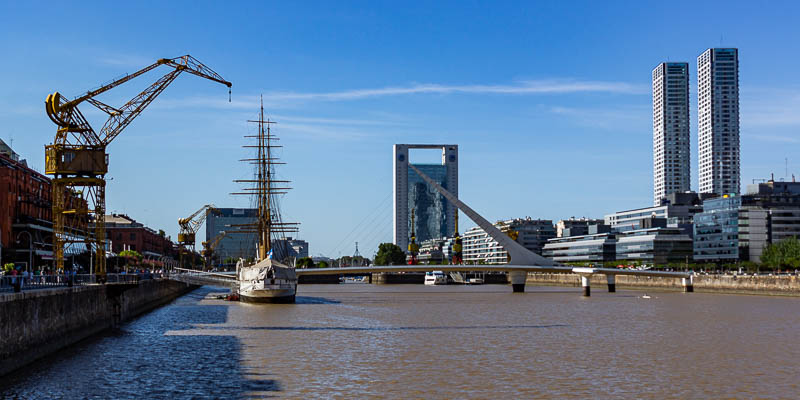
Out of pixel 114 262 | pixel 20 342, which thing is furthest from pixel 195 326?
pixel 114 262

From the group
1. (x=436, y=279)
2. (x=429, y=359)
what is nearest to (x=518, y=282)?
(x=436, y=279)

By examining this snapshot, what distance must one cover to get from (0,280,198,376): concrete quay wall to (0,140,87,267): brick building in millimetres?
26321

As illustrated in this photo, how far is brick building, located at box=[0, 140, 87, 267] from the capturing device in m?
68.4

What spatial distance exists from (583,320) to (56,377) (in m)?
31.9

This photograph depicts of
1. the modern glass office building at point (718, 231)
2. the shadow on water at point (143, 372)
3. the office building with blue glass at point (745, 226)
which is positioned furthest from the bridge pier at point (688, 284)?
the shadow on water at point (143, 372)

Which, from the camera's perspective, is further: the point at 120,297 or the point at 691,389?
the point at 120,297

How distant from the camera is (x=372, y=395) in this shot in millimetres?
22297

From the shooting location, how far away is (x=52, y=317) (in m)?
28.3

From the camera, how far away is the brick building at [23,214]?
68.4 meters

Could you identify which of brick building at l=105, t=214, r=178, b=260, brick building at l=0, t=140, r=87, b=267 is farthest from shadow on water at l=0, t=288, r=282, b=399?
brick building at l=105, t=214, r=178, b=260

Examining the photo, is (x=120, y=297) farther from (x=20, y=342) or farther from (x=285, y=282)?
(x=285, y=282)

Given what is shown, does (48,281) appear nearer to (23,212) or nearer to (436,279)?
(23,212)

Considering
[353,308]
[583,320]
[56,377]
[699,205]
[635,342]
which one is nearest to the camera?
[56,377]

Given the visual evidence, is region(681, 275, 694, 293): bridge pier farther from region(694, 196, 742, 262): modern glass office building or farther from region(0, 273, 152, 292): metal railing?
region(0, 273, 152, 292): metal railing
